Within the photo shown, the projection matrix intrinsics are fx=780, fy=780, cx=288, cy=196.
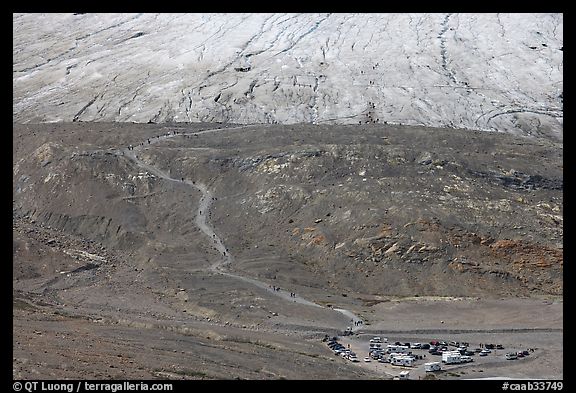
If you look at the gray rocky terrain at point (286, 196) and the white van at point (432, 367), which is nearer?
the white van at point (432, 367)

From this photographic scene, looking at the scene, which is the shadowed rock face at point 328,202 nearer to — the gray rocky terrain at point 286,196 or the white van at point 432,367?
the gray rocky terrain at point 286,196

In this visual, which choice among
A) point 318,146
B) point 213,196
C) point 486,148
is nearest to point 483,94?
point 486,148

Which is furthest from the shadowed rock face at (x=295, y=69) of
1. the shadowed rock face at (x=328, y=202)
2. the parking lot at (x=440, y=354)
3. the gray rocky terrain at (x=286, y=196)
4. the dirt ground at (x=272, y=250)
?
the parking lot at (x=440, y=354)

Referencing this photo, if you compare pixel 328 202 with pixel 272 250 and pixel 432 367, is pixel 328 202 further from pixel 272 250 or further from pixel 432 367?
pixel 432 367

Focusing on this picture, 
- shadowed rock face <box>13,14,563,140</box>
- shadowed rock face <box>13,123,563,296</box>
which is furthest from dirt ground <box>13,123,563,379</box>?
shadowed rock face <box>13,14,563,140</box>

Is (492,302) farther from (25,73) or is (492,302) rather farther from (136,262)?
(25,73)

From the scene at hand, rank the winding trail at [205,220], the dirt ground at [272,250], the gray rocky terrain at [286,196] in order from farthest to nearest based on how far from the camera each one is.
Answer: the winding trail at [205,220]
the gray rocky terrain at [286,196]
the dirt ground at [272,250]
